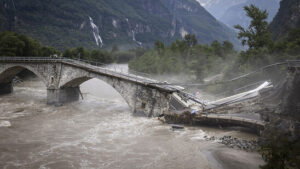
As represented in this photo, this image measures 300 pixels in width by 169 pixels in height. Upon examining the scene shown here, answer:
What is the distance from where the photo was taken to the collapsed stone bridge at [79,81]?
84.4ft

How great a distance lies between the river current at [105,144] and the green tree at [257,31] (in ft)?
76.3

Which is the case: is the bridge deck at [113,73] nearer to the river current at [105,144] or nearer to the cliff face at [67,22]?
the river current at [105,144]

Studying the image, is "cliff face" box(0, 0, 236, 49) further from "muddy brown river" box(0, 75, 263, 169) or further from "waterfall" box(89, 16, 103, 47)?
"muddy brown river" box(0, 75, 263, 169)

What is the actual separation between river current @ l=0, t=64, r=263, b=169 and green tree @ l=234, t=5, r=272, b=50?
23.3 m

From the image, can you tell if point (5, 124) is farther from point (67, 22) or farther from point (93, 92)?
point (67, 22)

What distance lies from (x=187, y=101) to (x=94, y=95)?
21352 millimetres

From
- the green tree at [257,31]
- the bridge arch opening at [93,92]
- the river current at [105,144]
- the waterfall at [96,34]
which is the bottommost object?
the river current at [105,144]

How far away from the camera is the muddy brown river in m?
15.1

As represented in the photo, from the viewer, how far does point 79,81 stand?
35562mm

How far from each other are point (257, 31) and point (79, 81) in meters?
29.7

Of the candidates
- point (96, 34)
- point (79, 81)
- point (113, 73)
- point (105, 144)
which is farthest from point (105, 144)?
point (96, 34)

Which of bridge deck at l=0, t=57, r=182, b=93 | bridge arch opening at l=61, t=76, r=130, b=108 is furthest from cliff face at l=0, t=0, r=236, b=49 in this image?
bridge deck at l=0, t=57, r=182, b=93

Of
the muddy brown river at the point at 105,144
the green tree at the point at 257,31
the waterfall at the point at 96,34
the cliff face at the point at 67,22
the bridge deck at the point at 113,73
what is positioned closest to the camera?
the muddy brown river at the point at 105,144

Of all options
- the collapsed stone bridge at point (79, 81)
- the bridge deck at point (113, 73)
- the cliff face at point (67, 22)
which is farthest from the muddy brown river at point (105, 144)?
the cliff face at point (67, 22)
